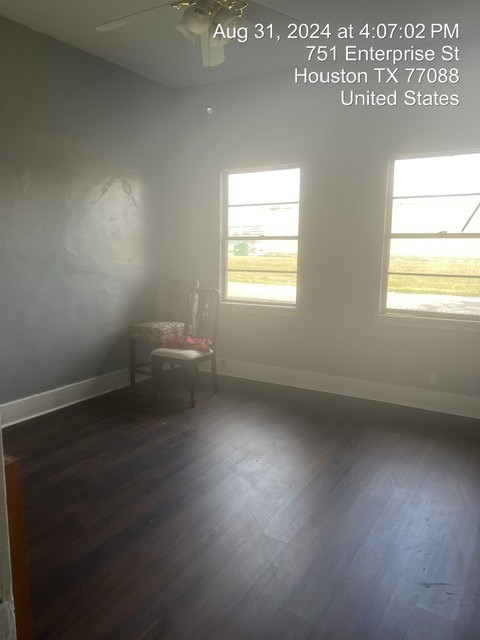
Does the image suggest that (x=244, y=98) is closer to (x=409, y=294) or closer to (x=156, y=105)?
(x=156, y=105)

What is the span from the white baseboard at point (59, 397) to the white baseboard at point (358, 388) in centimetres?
114

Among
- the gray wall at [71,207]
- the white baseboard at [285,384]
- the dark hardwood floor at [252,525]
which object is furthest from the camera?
the white baseboard at [285,384]

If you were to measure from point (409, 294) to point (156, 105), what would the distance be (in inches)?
122

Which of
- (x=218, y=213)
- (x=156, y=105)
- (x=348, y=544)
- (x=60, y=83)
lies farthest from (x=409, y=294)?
(x=60, y=83)

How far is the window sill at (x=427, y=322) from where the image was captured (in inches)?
145

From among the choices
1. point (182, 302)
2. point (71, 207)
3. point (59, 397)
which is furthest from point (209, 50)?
A: point (59, 397)

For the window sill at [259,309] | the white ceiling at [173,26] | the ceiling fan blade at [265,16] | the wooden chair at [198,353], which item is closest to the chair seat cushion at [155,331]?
the wooden chair at [198,353]

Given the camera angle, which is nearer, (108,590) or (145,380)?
(108,590)

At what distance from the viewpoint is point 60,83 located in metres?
3.65

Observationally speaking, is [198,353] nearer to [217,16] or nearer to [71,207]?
[71,207]

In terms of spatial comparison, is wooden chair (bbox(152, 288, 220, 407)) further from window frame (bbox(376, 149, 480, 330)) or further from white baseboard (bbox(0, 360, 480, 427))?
window frame (bbox(376, 149, 480, 330))

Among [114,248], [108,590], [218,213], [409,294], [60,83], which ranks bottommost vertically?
[108,590]

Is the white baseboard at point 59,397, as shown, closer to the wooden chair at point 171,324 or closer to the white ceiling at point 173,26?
the wooden chair at point 171,324

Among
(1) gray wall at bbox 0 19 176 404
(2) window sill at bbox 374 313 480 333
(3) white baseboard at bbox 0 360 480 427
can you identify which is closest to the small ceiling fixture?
(1) gray wall at bbox 0 19 176 404
